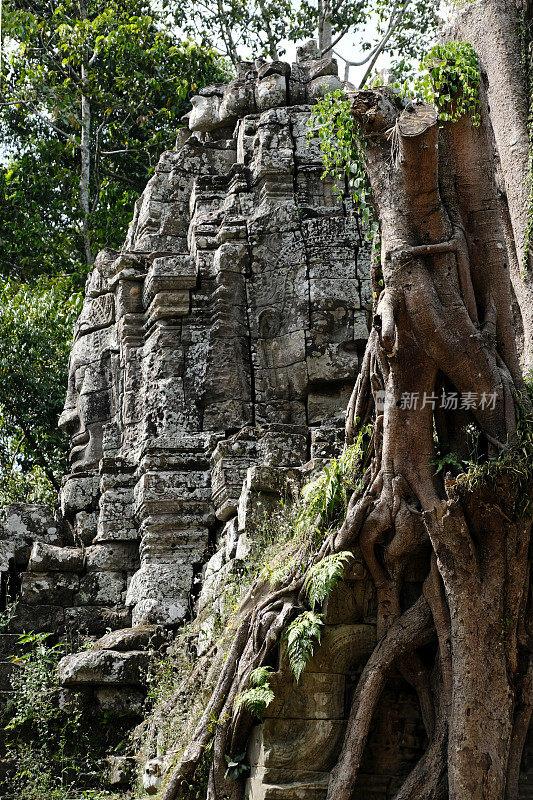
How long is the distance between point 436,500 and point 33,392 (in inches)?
452

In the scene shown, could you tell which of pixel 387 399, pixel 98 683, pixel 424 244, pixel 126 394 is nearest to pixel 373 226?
pixel 424 244

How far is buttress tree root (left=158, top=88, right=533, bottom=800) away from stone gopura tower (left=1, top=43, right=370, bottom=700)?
89.7 inches

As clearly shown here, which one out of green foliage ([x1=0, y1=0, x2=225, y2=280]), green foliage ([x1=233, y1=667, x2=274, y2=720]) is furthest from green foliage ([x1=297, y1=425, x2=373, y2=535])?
green foliage ([x1=0, y1=0, x2=225, y2=280])

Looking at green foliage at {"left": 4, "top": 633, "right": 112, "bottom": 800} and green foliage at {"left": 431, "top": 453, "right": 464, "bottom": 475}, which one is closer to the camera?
green foliage at {"left": 431, "top": 453, "right": 464, "bottom": 475}

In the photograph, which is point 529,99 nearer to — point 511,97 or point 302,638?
point 511,97

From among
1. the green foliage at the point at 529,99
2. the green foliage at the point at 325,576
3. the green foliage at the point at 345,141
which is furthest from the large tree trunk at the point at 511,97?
the green foliage at the point at 325,576

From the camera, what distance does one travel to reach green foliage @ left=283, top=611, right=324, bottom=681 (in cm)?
545

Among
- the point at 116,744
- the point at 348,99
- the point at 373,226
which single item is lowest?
the point at 116,744

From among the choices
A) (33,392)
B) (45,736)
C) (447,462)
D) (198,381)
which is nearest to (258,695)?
Answer: (447,462)

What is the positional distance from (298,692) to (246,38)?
16924 mm

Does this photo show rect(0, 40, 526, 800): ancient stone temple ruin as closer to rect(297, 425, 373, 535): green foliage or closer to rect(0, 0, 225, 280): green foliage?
rect(297, 425, 373, 535): green foliage

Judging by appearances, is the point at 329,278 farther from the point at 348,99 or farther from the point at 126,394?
the point at 348,99

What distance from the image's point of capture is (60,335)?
1673cm

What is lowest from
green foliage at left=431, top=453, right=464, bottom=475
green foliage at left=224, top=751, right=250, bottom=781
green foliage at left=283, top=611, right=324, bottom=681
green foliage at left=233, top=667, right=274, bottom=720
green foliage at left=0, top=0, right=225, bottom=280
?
green foliage at left=224, top=751, right=250, bottom=781
